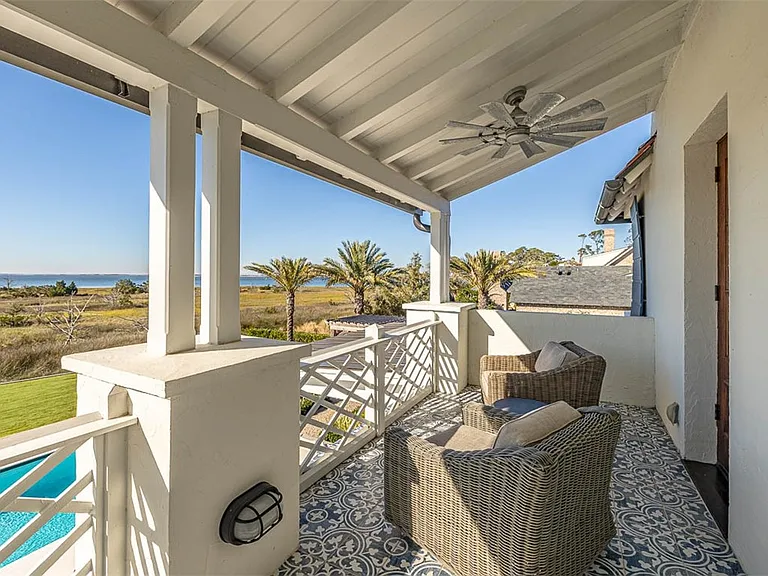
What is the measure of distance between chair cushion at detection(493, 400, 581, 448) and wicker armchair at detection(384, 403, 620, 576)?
0.04 m

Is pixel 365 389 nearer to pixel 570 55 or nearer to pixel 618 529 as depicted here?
pixel 618 529

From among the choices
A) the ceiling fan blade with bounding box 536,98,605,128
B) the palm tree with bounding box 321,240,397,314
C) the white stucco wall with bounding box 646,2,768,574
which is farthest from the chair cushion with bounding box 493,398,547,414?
the palm tree with bounding box 321,240,397,314

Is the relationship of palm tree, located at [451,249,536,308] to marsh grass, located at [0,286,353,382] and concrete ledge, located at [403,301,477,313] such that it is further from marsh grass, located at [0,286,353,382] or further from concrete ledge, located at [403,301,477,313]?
marsh grass, located at [0,286,353,382]

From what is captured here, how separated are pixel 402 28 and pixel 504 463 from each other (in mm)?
2447

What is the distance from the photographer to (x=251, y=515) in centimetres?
179

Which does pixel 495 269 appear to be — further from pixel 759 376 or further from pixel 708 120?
pixel 759 376

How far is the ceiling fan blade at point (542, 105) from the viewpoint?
2740 mm

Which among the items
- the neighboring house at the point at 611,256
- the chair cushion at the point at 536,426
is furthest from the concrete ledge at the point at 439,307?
the neighboring house at the point at 611,256

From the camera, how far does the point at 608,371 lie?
464 cm

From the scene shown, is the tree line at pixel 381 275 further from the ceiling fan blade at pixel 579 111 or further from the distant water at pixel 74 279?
the ceiling fan blade at pixel 579 111

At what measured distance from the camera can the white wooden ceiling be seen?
202 cm

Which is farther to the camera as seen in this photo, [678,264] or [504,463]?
[678,264]

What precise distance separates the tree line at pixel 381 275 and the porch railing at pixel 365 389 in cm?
609

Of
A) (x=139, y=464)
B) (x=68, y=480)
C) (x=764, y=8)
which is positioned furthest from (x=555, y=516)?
(x=68, y=480)
